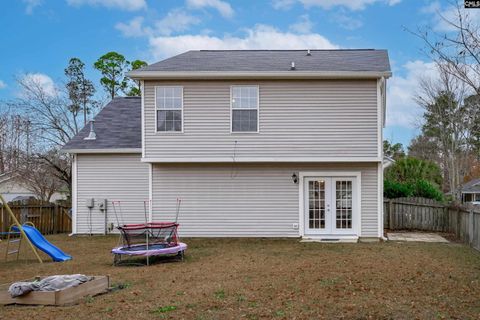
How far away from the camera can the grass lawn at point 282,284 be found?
628cm

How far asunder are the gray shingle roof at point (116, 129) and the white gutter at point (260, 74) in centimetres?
310

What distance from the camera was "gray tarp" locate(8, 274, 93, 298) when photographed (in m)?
6.89

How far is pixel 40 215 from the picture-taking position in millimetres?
18719

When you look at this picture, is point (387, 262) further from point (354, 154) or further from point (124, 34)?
point (124, 34)

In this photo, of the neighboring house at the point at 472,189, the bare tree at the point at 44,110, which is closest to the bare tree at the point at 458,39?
the bare tree at the point at 44,110

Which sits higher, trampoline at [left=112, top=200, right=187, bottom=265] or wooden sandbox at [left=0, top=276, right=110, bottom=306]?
trampoline at [left=112, top=200, right=187, bottom=265]

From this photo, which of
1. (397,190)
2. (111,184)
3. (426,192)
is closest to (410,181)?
(426,192)

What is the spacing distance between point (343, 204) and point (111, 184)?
7.84 meters

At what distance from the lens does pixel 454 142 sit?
27188 millimetres

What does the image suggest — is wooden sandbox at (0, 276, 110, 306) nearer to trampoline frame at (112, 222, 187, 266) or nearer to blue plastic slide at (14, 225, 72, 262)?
trampoline frame at (112, 222, 187, 266)

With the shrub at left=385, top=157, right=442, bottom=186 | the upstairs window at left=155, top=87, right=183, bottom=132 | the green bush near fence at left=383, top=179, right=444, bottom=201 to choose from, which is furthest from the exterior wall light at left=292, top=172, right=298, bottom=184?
the shrub at left=385, top=157, right=442, bottom=186

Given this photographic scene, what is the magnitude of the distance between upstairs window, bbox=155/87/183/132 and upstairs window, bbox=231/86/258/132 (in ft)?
5.34

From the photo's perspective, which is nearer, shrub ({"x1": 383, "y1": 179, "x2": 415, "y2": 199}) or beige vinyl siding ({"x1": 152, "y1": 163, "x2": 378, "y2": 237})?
beige vinyl siding ({"x1": 152, "y1": 163, "x2": 378, "y2": 237})

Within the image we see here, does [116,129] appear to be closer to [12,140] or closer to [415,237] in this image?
[415,237]
